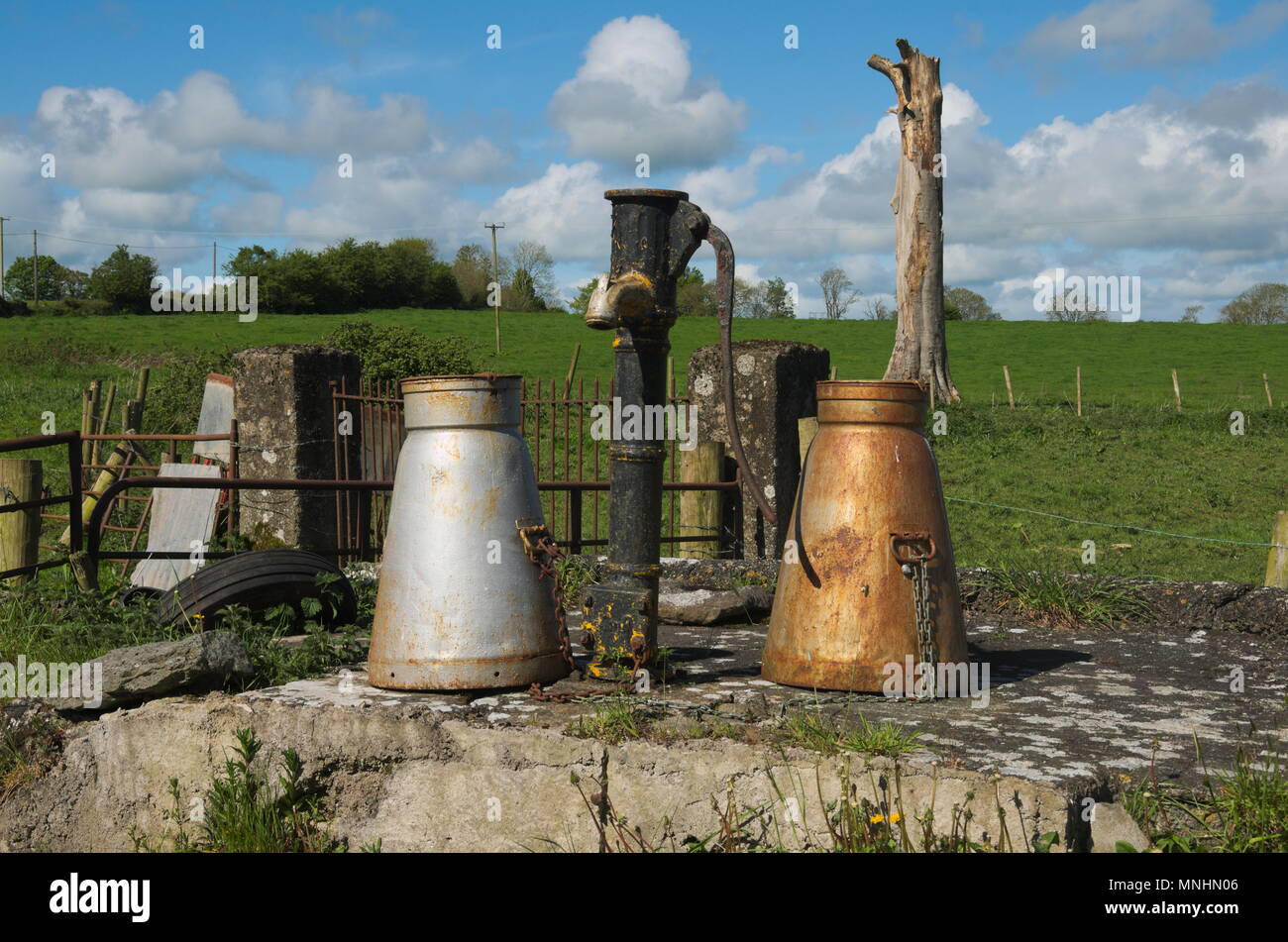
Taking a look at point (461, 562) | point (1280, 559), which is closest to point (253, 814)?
point (461, 562)

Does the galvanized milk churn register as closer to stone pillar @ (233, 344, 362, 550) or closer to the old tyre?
the old tyre

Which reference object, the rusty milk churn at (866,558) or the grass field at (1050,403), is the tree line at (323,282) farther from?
the rusty milk churn at (866,558)

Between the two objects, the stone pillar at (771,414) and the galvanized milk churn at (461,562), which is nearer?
the galvanized milk churn at (461,562)

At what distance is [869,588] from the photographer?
12.6 ft

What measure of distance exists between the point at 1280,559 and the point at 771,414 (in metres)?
3.06

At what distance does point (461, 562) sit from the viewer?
3.81 m

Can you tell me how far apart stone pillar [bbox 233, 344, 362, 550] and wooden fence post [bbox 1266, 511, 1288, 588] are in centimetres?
556

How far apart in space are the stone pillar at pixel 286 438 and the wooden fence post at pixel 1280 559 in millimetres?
5565

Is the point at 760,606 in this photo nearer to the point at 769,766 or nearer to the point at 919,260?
the point at 769,766

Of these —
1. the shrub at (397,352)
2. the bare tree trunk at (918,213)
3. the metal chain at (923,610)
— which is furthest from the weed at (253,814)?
the bare tree trunk at (918,213)

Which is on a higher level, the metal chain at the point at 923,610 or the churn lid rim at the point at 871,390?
the churn lid rim at the point at 871,390

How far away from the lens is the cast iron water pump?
3.86 meters

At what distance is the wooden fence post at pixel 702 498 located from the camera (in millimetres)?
7941
